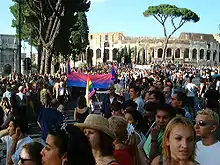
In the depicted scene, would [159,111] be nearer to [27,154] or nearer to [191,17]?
[27,154]

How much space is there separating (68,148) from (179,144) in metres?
0.87

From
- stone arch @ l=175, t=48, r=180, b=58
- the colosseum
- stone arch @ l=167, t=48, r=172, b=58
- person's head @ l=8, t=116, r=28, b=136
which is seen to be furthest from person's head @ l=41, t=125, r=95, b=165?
stone arch @ l=175, t=48, r=180, b=58

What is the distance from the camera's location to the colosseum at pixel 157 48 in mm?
95375

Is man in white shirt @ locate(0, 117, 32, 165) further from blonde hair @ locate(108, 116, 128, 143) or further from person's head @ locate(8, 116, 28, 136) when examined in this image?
blonde hair @ locate(108, 116, 128, 143)

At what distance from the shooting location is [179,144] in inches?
126

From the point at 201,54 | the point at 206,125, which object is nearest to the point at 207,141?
the point at 206,125

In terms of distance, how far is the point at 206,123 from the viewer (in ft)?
13.2

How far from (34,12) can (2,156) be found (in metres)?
24.5

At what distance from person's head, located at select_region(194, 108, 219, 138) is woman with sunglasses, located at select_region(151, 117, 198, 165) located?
2.39ft

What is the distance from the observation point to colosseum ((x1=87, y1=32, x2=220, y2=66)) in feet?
313

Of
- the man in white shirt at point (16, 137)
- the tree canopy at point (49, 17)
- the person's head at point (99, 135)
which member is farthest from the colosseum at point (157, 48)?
the person's head at point (99, 135)

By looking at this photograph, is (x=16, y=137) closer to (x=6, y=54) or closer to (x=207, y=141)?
(x=207, y=141)

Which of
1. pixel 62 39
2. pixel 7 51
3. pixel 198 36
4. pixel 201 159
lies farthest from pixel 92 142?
pixel 198 36

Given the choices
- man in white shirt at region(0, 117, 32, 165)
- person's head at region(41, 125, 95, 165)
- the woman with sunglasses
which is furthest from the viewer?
man in white shirt at region(0, 117, 32, 165)
